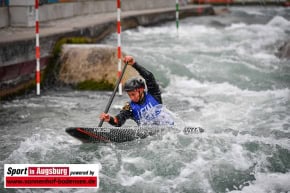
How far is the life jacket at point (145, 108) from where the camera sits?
248 inches

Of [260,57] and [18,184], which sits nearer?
[18,184]

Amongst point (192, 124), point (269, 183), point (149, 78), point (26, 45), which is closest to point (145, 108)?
point (149, 78)

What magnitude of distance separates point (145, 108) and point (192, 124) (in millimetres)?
Answer: 1622

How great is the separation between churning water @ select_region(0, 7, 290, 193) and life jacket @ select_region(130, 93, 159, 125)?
318mm

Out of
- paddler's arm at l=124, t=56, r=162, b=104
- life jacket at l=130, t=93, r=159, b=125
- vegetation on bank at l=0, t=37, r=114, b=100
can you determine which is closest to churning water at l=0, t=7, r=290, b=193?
vegetation on bank at l=0, t=37, r=114, b=100

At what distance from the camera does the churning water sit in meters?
5.56

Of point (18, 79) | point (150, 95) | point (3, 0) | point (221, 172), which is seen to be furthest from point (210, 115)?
point (3, 0)

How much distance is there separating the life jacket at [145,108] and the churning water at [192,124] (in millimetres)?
318

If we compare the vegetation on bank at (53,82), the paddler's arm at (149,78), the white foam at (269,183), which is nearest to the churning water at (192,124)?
the white foam at (269,183)

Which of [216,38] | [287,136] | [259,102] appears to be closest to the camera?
[287,136]

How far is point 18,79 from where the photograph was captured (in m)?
9.26

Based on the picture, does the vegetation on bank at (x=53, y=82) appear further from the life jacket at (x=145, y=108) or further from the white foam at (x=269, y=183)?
the white foam at (x=269, y=183)

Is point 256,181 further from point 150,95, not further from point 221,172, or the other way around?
point 150,95

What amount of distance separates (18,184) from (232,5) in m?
27.7
